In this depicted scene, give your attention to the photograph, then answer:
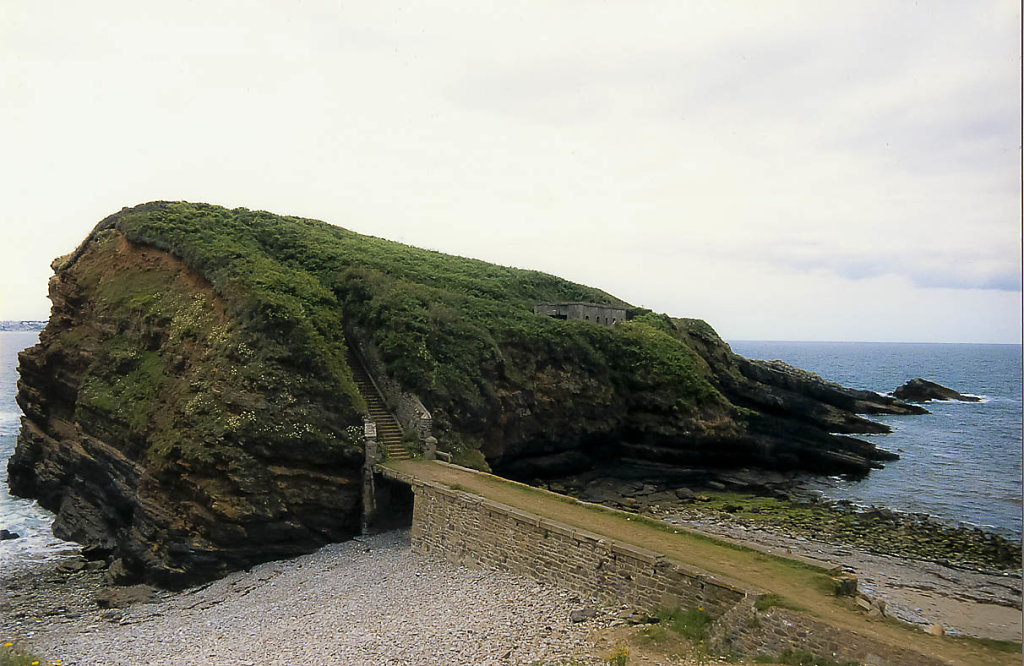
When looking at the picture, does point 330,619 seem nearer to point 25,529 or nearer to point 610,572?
point 610,572

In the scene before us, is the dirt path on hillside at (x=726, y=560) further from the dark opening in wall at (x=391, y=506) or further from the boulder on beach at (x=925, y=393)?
the boulder on beach at (x=925, y=393)

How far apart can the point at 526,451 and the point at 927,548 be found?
16500 mm

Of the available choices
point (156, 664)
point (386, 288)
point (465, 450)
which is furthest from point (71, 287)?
point (156, 664)

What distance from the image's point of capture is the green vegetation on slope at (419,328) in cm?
2720

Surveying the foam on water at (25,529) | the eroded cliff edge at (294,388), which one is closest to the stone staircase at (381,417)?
the eroded cliff edge at (294,388)

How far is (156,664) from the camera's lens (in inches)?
596

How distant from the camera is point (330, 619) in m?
16.7

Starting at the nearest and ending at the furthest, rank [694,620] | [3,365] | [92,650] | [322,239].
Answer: [694,620], [92,650], [322,239], [3,365]

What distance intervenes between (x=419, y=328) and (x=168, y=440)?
11.2m

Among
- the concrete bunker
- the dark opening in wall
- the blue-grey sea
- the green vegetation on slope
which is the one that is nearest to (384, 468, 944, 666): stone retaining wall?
the dark opening in wall

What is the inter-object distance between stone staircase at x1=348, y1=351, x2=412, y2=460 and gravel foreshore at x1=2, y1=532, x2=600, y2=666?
3.87 meters

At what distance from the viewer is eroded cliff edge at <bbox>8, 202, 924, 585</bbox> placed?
2284 centimetres

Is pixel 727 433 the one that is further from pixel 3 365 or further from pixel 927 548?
pixel 3 365

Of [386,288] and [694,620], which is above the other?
[386,288]
